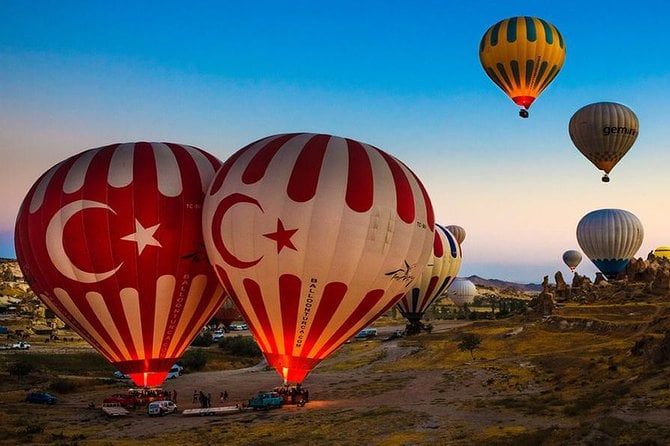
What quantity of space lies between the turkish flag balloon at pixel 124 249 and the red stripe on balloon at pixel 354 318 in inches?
282

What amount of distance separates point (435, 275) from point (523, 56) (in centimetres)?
2268

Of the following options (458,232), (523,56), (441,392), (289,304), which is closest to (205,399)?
(289,304)

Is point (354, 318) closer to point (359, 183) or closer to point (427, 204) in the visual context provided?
point (359, 183)

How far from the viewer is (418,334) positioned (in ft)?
235

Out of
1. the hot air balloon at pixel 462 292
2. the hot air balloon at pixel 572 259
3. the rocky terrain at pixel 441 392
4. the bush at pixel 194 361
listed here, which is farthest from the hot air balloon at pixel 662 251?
the bush at pixel 194 361

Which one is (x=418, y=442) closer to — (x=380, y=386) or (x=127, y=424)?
(x=127, y=424)

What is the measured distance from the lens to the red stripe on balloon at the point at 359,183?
92.6 ft

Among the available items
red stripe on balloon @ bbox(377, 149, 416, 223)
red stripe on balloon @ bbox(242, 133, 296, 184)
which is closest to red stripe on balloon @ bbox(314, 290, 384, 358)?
red stripe on balloon @ bbox(377, 149, 416, 223)

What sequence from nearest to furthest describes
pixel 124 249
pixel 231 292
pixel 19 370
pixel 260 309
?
pixel 260 309
pixel 231 292
pixel 124 249
pixel 19 370

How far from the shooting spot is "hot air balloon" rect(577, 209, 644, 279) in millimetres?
86500

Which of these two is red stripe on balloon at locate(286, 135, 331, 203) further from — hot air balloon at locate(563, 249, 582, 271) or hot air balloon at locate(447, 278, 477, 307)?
hot air balloon at locate(563, 249, 582, 271)

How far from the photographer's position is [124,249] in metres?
30.0

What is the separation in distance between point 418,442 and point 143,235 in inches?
641

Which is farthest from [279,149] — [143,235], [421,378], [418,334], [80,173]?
[418,334]
